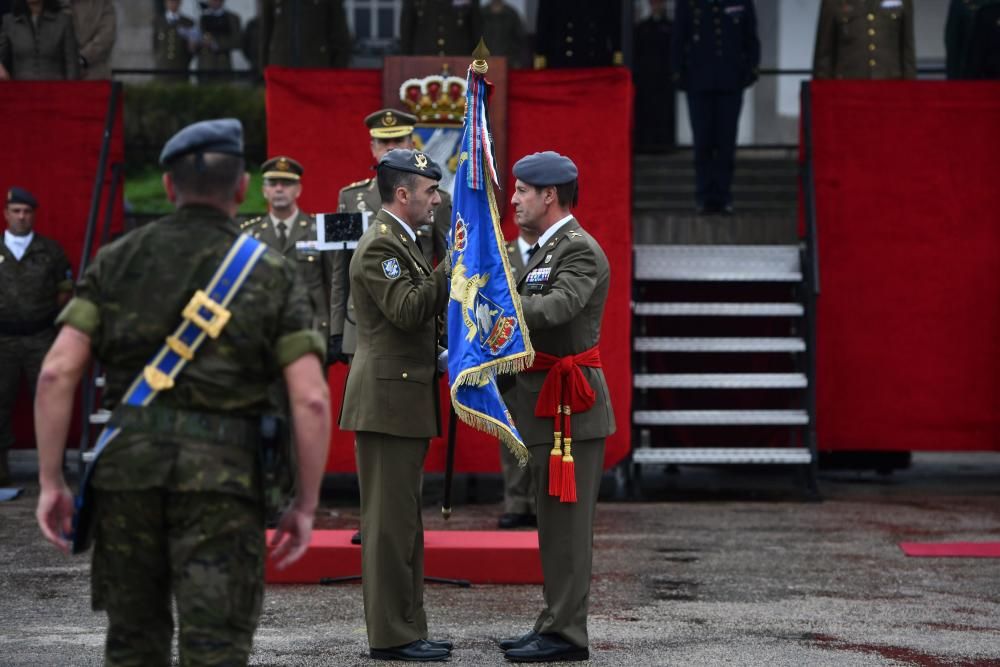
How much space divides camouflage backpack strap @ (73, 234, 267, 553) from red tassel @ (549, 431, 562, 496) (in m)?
2.27

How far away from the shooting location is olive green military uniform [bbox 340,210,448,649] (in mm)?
5980

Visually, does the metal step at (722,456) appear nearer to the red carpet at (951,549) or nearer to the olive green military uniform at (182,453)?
the red carpet at (951,549)

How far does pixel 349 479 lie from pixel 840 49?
4.97m

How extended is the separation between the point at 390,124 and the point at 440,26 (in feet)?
12.3

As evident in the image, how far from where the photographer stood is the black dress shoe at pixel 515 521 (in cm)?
944

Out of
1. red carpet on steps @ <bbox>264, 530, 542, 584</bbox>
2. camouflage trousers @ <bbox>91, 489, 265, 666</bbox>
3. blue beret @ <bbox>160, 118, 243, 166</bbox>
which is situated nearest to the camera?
camouflage trousers @ <bbox>91, 489, 265, 666</bbox>

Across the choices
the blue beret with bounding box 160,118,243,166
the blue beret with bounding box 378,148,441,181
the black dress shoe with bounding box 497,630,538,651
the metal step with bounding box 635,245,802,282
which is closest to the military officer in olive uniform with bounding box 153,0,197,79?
the metal step with bounding box 635,245,802,282

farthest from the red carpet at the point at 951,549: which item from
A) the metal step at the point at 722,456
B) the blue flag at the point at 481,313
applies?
the blue flag at the point at 481,313

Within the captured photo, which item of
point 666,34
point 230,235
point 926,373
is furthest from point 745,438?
point 230,235

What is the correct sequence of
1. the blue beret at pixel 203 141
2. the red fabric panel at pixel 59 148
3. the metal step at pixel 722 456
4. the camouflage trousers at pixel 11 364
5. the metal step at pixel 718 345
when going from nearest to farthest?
the blue beret at pixel 203 141 → the metal step at pixel 722 456 → the metal step at pixel 718 345 → the camouflage trousers at pixel 11 364 → the red fabric panel at pixel 59 148

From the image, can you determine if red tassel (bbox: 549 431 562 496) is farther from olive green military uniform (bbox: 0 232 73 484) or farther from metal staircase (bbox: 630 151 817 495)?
olive green military uniform (bbox: 0 232 73 484)

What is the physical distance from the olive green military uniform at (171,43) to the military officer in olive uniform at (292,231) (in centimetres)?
649

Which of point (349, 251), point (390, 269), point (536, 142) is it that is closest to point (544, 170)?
point (390, 269)

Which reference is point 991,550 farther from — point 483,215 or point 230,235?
point 230,235
